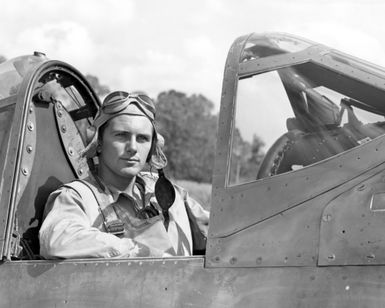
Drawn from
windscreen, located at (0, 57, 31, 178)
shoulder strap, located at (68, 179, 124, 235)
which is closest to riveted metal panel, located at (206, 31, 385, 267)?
shoulder strap, located at (68, 179, 124, 235)

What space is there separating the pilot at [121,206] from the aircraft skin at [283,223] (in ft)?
0.54

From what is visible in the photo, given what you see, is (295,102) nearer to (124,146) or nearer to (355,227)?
(355,227)

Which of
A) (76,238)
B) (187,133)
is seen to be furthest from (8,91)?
(187,133)

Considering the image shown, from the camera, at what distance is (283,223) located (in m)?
3.05

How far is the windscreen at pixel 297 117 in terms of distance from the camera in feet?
10.6

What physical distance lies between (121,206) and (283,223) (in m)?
1.47

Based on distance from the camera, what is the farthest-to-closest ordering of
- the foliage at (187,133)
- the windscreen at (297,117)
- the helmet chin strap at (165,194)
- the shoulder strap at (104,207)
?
the foliage at (187,133), the helmet chin strap at (165,194), the shoulder strap at (104,207), the windscreen at (297,117)

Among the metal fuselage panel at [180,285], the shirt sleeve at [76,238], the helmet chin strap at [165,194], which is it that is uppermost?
the helmet chin strap at [165,194]

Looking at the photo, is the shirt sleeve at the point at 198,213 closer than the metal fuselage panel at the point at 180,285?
No

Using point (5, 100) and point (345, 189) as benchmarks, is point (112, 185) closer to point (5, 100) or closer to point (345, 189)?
point (5, 100)

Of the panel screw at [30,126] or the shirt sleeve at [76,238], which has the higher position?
the panel screw at [30,126]

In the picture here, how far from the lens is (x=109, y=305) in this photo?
3316mm

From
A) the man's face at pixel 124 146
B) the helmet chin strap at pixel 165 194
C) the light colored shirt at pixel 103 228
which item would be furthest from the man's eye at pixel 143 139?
the light colored shirt at pixel 103 228

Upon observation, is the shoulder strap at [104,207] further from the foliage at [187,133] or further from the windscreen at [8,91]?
the foliage at [187,133]
